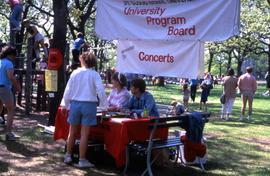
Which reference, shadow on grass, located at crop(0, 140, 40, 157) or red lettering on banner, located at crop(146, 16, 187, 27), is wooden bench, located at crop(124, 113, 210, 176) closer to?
red lettering on banner, located at crop(146, 16, 187, 27)

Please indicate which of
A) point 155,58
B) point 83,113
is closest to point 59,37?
point 155,58

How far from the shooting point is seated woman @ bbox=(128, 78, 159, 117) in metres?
7.45

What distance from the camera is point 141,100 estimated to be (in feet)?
25.1

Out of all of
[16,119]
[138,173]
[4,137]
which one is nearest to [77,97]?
[138,173]

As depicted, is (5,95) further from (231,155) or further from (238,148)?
(238,148)

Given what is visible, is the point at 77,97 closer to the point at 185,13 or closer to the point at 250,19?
the point at 185,13

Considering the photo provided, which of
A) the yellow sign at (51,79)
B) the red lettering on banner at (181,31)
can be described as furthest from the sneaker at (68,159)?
the yellow sign at (51,79)

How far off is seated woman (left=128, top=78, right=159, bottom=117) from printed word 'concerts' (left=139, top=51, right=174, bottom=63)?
2.32 ft

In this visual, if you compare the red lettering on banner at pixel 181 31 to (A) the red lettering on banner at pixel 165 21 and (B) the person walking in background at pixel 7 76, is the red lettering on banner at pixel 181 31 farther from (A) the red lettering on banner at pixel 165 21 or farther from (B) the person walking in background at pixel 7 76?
(B) the person walking in background at pixel 7 76

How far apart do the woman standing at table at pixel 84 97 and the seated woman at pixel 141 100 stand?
612mm

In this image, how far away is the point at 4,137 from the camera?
9633mm

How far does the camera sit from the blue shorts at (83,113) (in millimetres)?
7082

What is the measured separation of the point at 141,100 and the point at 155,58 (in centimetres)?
89

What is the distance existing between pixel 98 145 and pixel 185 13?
2598 millimetres
